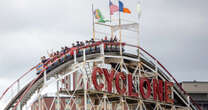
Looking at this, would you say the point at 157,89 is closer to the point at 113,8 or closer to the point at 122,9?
the point at 122,9

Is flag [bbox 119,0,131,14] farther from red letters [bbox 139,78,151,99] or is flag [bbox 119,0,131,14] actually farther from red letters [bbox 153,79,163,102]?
red letters [bbox 153,79,163,102]

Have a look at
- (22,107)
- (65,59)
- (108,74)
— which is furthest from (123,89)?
(22,107)

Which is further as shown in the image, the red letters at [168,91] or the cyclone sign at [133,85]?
the red letters at [168,91]

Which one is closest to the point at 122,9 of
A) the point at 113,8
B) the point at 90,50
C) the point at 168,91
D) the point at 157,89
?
the point at 113,8

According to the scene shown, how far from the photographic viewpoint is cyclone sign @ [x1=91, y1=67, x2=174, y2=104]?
55.2 m

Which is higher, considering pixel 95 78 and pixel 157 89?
pixel 95 78

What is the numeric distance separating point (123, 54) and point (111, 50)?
68.9 inches

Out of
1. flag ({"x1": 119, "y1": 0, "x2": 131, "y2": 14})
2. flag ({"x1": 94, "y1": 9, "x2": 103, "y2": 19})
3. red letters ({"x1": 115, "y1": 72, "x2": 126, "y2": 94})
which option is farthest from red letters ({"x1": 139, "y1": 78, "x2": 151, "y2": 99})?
flag ({"x1": 94, "y1": 9, "x2": 103, "y2": 19})

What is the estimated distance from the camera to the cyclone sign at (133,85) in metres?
55.2

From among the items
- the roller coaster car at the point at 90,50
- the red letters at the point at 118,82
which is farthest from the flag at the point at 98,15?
the red letters at the point at 118,82

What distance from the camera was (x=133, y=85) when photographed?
61.8 m

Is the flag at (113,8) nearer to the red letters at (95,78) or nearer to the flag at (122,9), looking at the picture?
the flag at (122,9)

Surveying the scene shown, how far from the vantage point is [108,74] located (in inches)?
2206

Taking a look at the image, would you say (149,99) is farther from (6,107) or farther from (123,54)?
(6,107)
